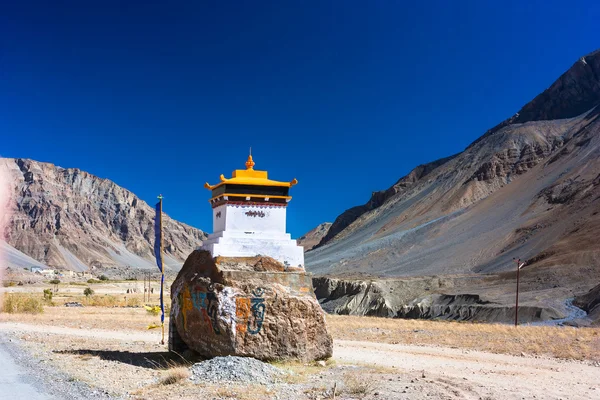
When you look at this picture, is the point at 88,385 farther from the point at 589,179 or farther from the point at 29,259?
the point at 29,259

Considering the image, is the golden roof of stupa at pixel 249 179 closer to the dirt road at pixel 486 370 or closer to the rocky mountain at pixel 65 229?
the dirt road at pixel 486 370

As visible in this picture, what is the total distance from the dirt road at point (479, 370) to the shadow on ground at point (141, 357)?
4345 millimetres

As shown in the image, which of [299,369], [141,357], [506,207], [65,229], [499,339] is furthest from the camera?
[65,229]

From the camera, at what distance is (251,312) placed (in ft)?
41.7

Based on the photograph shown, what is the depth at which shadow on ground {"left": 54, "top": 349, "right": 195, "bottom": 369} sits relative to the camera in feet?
44.1

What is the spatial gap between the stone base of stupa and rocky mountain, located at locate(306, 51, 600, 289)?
44.8 meters

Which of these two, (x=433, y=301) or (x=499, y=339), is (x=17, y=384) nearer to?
(x=499, y=339)

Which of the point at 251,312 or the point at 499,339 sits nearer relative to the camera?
the point at 251,312

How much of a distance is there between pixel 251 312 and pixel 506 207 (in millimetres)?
88054

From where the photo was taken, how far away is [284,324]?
12938 millimetres

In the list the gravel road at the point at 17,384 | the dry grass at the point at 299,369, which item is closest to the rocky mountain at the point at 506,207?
the dry grass at the point at 299,369

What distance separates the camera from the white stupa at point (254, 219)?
1416 cm

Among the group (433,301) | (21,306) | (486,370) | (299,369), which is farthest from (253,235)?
(433,301)

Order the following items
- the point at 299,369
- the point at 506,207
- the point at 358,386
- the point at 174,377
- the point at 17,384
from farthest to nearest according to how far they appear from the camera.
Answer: the point at 506,207, the point at 299,369, the point at 174,377, the point at 17,384, the point at 358,386
